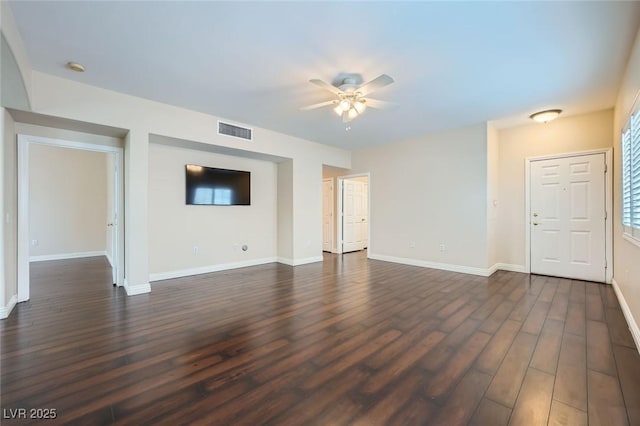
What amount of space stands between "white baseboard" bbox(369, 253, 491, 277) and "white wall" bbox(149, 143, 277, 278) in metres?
2.43

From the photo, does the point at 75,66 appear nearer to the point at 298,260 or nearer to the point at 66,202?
the point at 298,260

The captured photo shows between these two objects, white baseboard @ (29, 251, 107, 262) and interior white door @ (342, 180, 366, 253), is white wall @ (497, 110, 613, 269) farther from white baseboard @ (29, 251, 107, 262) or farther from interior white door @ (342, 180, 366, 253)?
white baseboard @ (29, 251, 107, 262)

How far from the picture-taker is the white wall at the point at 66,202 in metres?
6.32

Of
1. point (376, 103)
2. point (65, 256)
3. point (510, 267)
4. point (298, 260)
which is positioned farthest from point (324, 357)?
point (65, 256)

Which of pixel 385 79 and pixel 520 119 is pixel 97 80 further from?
pixel 520 119

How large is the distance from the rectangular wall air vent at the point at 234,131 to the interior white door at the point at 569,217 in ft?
16.3

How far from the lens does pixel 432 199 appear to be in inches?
212

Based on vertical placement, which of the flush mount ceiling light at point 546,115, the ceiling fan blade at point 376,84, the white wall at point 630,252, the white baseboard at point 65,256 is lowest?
the white baseboard at point 65,256

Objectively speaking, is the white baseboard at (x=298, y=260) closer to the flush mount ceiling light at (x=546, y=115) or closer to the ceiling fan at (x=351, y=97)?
the ceiling fan at (x=351, y=97)

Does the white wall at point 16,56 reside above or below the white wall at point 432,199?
above

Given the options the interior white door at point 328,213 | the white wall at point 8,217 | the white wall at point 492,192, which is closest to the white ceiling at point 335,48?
the white wall at point 8,217

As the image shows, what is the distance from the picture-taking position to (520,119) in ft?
14.9

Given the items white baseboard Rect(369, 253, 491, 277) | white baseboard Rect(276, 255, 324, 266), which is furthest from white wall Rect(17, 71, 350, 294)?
white baseboard Rect(369, 253, 491, 277)

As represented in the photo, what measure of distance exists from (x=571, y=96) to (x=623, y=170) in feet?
3.89
